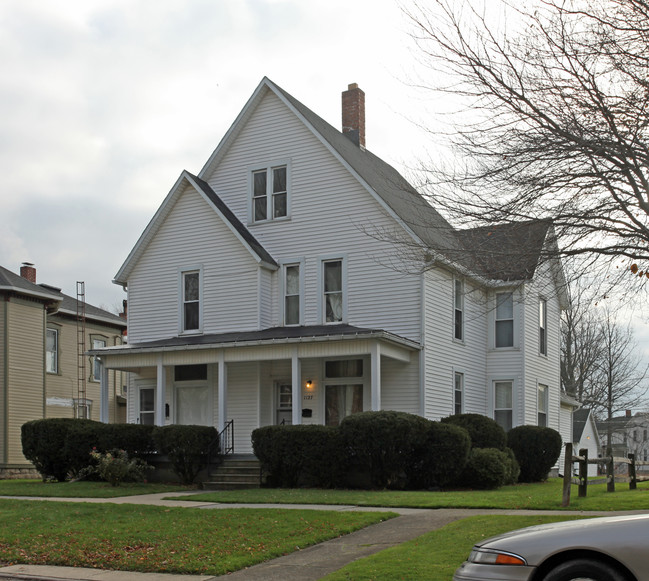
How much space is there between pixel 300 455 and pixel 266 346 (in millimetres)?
3608

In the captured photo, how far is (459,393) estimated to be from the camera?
24.9 metres

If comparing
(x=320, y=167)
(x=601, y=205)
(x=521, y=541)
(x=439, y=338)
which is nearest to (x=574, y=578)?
(x=521, y=541)

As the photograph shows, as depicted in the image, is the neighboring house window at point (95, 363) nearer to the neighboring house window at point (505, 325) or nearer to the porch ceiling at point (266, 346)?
the porch ceiling at point (266, 346)

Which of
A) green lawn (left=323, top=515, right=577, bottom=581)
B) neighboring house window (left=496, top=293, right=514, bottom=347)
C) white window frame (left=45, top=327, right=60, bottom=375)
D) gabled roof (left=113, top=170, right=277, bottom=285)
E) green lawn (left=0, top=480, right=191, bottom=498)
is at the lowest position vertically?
green lawn (left=0, top=480, right=191, bottom=498)

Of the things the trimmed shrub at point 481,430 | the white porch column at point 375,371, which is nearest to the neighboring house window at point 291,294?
the white porch column at point 375,371

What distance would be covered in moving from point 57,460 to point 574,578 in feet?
59.7

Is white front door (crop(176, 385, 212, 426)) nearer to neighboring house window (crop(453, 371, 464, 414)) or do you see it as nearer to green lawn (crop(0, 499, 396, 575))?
neighboring house window (crop(453, 371, 464, 414))

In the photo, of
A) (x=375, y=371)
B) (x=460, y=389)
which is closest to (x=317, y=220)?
(x=375, y=371)

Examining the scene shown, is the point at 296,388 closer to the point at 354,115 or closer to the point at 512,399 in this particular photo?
the point at 512,399

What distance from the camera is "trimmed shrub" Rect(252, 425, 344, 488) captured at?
18781mm

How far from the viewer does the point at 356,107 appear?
28.2 m

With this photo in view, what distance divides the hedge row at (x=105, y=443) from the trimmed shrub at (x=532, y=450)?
859 cm

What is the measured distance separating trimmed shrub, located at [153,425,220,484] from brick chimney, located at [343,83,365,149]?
12.0 metres

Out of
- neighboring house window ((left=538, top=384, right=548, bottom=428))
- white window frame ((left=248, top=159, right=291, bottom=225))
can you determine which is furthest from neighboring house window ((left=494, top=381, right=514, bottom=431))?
white window frame ((left=248, top=159, right=291, bottom=225))
